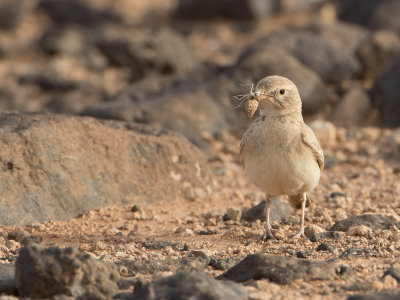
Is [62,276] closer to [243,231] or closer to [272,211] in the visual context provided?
[243,231]

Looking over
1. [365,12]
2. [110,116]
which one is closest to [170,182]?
[110,116]

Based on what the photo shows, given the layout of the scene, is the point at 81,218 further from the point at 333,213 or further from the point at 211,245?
the point at 333,213

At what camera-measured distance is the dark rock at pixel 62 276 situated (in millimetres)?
4801

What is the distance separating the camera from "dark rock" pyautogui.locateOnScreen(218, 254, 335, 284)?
17.0ft

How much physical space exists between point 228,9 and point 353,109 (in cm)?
981

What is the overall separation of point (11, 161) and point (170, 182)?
201cm

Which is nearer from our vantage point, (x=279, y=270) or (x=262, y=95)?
(x=279, y=270)

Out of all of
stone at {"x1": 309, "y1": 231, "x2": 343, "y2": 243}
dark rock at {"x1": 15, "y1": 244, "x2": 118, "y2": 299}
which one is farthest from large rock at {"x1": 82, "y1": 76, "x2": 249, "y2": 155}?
dark rock at {"x1": 15, "y1": 244, "x2": 118, "y2": 299}

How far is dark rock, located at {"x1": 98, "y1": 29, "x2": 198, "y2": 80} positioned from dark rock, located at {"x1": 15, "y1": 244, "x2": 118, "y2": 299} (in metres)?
11.5

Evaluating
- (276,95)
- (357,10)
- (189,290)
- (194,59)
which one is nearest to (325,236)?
(276,95)

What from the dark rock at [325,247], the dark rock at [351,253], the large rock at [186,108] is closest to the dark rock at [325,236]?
the dark rock at [325,247]

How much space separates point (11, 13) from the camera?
22.3 meters

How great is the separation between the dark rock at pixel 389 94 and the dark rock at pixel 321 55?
4.29 ft

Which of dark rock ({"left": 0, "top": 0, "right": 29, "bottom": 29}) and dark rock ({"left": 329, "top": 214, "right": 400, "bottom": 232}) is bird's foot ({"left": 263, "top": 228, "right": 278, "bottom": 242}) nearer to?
dark rock ({"left": 329, "top": 214, "right": 400, "bottom": 232})
